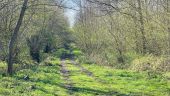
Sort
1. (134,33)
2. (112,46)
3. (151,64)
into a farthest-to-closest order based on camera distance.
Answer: (112,46) → (134,33) → (151,64)

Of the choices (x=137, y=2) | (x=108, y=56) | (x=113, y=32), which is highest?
(x=137, y=2)

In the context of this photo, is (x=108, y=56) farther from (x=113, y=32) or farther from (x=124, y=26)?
(x=124, y=26)

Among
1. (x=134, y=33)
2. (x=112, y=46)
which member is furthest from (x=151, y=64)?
(x=112, y=46)

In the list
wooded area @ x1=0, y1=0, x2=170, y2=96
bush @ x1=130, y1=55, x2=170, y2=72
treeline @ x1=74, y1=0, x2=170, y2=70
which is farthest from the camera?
bush @ x1=130, y1=55, x2=170, y2=72

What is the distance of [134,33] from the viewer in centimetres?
3556

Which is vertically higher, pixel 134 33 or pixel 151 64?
pixel 134 33

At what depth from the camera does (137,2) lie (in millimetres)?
34031

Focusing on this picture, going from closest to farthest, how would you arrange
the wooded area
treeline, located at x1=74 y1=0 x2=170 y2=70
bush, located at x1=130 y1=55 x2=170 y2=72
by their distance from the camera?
the wooded area → treeline, located at x1=74 y1=0 x2=170 y2=70 → bush, located at x1=130 y1=55 x2=170 y2=72

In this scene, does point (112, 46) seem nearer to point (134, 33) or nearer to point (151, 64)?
point (134, 33)

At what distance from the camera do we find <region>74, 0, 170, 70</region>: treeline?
92.6 ft

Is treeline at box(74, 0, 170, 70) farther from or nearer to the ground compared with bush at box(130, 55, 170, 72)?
farther from the ground

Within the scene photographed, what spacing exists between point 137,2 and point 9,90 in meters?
19.3

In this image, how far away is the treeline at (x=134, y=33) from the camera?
1112 inches

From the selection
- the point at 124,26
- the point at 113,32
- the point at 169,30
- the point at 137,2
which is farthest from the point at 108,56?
the point at 169,30
